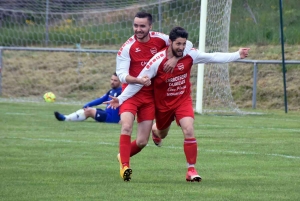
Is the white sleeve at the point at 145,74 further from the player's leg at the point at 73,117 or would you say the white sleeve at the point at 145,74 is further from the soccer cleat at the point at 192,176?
the player's leg at the point at 73,117

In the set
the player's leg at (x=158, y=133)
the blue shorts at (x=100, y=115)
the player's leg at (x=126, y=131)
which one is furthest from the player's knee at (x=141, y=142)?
the blue shorts at (x=100, y=115)

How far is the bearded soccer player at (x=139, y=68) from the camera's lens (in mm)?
8562

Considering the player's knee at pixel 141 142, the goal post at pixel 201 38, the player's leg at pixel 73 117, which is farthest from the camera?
the goal post at pixel 201 38

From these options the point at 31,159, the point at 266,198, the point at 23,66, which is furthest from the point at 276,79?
the point at 266,198

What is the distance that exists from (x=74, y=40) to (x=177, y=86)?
55.1 feet

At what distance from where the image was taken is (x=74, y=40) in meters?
25.2

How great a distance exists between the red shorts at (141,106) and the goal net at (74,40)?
988 centimetres

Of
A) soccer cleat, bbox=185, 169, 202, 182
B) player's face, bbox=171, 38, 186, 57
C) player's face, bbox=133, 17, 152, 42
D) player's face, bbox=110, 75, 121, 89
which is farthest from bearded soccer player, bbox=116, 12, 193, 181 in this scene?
player's face, bbox=110, 75, 121, 89

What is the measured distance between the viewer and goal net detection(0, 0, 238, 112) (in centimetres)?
2023

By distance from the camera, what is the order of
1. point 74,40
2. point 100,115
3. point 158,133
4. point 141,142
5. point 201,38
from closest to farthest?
point 141,142
point 158,133
point 100,115
point 201,38
point 74,40

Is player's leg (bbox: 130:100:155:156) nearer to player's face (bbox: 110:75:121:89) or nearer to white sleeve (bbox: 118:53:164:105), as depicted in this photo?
white sleeve (bbox: 118:53:164:105)

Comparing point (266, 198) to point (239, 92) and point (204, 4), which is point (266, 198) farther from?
point (239, 92)

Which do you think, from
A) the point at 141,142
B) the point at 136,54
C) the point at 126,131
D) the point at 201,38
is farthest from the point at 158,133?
the point at 201,38

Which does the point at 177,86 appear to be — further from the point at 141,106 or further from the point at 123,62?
the point at 123,62
